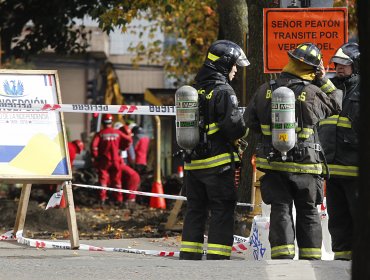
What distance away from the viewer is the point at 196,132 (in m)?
9.02

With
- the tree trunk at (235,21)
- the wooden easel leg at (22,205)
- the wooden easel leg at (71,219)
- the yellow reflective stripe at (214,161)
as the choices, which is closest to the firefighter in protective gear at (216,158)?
the yellow reflective stripe at (214,161)

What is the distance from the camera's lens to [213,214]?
9.18 m

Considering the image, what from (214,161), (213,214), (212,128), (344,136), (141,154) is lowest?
(141,154)

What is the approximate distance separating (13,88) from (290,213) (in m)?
3.55

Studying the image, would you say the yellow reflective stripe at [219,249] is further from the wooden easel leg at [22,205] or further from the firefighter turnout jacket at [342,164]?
the wooden easel leg at [22,205]

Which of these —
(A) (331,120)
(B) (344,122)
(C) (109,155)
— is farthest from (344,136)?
(C) (109,155)

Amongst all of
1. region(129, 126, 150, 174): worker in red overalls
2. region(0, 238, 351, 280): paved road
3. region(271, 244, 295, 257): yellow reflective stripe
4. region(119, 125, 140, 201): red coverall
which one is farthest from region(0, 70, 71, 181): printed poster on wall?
→ region(129, 126, 150, 174): worker in red overalls

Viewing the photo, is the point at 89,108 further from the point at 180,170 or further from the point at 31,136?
the point at 180,170

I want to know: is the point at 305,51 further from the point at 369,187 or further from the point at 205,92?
the point at 369,187

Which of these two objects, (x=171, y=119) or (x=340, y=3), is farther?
(x=171, y=119)

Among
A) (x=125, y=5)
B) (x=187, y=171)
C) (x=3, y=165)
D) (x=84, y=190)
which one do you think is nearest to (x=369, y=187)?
(x=187, y=171)

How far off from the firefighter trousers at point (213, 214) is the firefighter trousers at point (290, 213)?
35cm

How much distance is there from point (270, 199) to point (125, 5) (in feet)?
31.0

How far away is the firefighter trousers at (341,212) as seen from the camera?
9.25 metres
